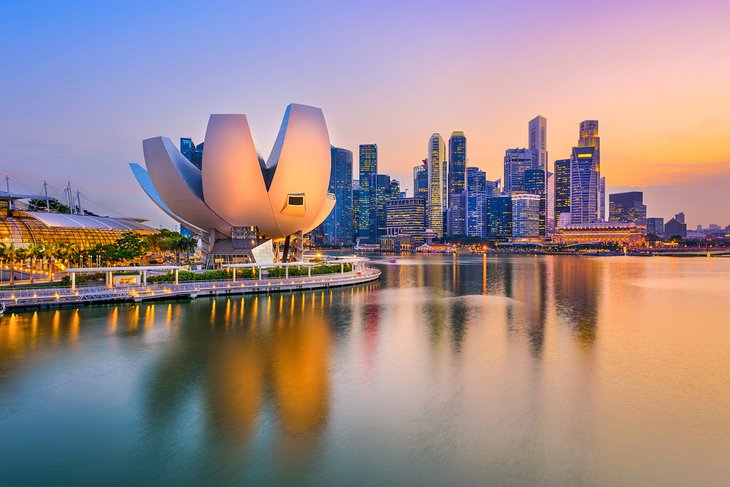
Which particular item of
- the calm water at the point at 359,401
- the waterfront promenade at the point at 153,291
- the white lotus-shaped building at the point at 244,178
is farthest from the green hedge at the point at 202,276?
the calm water at the point at 359,401

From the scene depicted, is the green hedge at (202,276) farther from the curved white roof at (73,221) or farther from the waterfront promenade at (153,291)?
the curved white roof at (73,221)

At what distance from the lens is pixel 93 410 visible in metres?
13.2

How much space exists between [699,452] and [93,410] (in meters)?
16.2

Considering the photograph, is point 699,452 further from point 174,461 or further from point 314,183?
point 314,183

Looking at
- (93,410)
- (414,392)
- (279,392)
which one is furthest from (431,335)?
(93,410)

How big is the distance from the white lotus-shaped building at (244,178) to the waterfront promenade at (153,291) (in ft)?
28.4

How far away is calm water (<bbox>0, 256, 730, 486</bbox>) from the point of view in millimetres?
9992

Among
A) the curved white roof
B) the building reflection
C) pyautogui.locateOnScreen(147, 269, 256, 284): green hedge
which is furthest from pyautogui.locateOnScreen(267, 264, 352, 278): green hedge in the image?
the curved white roof

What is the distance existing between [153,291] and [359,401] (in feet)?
85.4

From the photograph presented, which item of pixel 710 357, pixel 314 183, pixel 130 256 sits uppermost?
pixel 314 183

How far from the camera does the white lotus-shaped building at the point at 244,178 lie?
4278cm

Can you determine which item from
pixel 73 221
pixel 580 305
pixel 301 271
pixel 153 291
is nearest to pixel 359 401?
pixel 153 291

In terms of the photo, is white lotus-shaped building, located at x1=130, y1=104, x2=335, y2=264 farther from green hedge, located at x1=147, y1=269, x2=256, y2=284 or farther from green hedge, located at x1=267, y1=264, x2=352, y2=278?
green hedge, located at x1=147, y1=269, x2=256, y2=284

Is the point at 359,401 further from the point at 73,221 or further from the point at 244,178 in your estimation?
the point at 73,221
